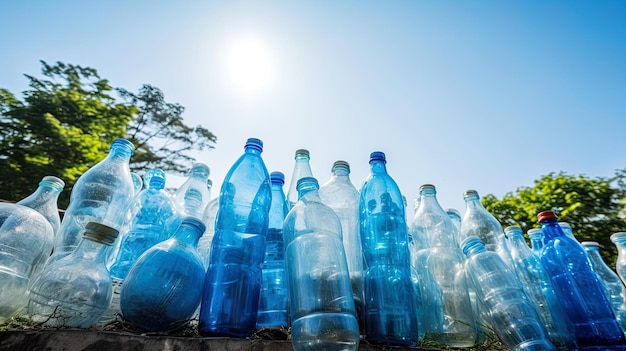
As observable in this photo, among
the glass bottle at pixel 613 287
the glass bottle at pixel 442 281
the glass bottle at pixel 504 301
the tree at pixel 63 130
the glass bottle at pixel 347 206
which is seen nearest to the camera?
the glass bottle at pixel 504 301

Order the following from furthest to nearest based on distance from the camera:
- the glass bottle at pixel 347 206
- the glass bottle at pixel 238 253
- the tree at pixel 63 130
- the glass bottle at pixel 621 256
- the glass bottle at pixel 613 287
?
the tree at pixel 63 130, the glass bottle at pixel 621 256, the glass bottle at pixel 613 287, the glass bottle at pixel 347 206, the glass bottle at pixel 238 253

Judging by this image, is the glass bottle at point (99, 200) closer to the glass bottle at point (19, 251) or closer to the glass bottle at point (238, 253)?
the glass bottle at point (19, 251)

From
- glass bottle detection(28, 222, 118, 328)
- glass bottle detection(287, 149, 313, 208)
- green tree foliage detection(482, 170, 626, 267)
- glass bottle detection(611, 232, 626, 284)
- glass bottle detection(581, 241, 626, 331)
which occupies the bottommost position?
glass bottle detection(28, 222, 118, 328)

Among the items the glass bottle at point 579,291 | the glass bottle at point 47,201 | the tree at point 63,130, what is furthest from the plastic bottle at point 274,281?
the tree at point 63,130

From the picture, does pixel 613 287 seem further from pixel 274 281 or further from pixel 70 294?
pixel 70 294

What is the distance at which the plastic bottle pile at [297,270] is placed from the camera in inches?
35.8

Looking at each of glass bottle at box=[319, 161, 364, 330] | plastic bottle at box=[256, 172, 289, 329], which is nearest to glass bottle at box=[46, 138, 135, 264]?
plastic bottle at box=[256, 172, 289, 329]

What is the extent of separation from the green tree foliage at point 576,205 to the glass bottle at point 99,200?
7.18 m

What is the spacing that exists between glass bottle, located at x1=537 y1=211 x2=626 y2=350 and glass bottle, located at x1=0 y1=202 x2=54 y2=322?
6.00 feet

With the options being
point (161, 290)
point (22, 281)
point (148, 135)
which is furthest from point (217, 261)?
point (148, 135)

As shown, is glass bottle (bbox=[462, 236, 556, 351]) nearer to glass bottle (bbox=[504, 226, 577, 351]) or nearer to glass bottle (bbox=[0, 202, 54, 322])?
glass bottle (bbox=[504, 226, 577, 351])

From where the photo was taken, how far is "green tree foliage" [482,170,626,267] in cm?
599

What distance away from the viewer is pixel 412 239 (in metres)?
1.66

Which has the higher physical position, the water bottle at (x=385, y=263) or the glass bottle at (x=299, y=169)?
the glass bottle at (x=299, y=169)
